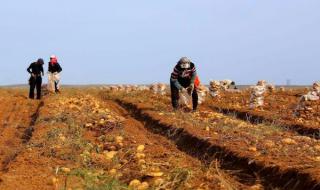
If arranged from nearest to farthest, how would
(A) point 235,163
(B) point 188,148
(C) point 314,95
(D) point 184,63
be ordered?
(A) point 235,163 < (B) point 188,148 < (D) point 184,63 < (C) point 314,95

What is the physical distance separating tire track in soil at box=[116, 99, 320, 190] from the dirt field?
0.04 ft

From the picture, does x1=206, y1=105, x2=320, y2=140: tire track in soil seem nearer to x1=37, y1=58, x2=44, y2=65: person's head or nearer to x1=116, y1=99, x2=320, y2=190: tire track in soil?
x1=116, y1=99, x2=320, y2=190: tire track in soil

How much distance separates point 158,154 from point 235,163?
1.02 m

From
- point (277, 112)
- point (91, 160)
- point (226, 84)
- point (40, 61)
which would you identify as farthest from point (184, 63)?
point (226, 84)

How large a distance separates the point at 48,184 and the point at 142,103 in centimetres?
1220

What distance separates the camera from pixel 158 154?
27.1 feet

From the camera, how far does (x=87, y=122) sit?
12.1 meters

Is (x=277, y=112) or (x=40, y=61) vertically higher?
(x=40, y=61)

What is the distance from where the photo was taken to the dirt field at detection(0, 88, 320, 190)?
6309 millimetres

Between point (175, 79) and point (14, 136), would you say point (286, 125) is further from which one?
point (14, 136)

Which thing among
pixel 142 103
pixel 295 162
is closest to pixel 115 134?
pixel 295 162

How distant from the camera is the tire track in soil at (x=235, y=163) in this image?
21.5 feet

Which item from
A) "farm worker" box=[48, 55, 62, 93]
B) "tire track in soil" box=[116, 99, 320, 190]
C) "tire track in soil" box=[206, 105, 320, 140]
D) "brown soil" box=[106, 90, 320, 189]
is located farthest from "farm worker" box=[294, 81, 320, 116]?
"farm worker" box=[48, 55, 62, 93]

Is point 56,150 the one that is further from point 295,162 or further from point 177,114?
point 177,114
